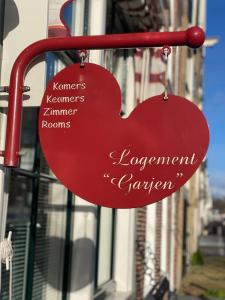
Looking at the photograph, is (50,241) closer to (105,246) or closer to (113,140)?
(105,246)

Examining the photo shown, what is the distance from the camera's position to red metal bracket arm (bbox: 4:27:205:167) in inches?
91.6

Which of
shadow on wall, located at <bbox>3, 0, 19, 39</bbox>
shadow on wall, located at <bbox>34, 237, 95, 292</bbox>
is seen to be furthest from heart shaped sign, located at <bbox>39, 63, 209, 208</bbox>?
shadow on wall, located at <bbox>34, 237, 95, 292</bbox>

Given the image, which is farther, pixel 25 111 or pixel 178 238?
pixel 178 238

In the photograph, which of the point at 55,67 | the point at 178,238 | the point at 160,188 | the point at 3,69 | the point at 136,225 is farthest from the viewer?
the point at 178,238

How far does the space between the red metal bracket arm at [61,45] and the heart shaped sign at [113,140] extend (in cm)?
Answer: 11

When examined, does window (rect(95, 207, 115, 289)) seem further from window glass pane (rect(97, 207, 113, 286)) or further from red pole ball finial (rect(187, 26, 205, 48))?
red pole ball finial (rect(187, 26, 205, 48))

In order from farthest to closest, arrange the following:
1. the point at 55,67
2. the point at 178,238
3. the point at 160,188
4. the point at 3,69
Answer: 1. the point at 178,238
2. the point at 55,67
3. the point at 3,69
4. the point at 160,188

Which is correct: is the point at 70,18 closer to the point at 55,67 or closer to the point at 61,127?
the point at 55,67

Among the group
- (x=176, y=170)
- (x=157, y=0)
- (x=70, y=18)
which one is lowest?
(x=176, y=170)

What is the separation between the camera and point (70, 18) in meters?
4.46

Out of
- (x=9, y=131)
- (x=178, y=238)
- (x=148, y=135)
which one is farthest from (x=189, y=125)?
(x=178, y=238)

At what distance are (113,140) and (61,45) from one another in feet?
1.64

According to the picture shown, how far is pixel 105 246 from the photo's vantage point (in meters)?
6.04

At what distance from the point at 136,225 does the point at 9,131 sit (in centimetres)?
481
